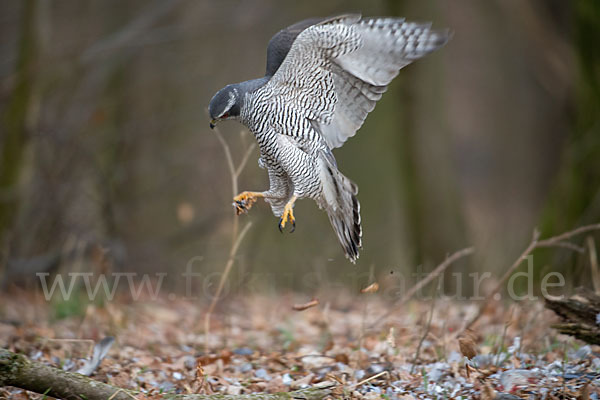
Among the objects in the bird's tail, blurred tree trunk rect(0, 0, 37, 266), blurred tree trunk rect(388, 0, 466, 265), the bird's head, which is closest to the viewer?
the bird's head

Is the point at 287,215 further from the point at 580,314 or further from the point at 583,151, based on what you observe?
the point at 583,151

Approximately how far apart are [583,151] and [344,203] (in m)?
3.63

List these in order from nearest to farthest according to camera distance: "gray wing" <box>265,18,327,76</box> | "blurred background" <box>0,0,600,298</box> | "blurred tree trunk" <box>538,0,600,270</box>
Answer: "gray wing" <box>265,18,327,76</box> → "blurred tree trunk" <box>538,0,600,270</box> → "blurred background" <box>0,0,600,298</box>

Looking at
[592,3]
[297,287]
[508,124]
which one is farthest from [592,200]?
[508,124]

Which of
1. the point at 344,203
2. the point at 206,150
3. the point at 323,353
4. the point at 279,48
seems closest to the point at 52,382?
the point at 344,203

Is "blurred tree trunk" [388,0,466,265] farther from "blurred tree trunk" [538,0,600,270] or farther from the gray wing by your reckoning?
the gray wing

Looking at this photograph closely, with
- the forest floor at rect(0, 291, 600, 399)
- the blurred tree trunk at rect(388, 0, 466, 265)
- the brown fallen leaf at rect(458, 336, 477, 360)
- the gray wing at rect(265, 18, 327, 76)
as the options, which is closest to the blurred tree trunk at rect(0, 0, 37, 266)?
the forest floor at rect(0, 291, 600, 399)

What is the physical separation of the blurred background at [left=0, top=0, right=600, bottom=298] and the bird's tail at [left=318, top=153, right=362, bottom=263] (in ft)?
1.98

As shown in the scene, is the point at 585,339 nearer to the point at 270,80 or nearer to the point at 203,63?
the point at 270,80

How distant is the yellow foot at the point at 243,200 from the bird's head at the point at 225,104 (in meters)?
0.47

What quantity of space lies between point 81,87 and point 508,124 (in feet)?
36.7

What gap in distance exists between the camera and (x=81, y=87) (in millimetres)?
8398

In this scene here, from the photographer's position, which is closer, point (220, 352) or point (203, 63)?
point (220, 352)

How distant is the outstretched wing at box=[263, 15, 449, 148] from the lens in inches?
119
